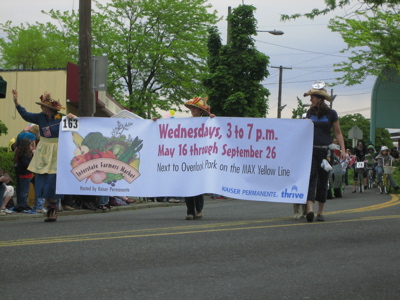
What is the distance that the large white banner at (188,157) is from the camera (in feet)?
37.7

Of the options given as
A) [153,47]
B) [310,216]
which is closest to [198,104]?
[310,216]

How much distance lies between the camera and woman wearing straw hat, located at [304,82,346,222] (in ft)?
36.3

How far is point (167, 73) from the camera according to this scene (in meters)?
51.7

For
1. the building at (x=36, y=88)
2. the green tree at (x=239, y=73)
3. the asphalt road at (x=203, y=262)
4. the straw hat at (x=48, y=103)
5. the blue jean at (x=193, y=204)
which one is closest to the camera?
the asphalt road at (x=203, y=262)

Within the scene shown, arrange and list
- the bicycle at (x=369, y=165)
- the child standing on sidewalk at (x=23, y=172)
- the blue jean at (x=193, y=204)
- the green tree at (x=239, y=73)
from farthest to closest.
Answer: the green tree at (x=239, y=73) → the bicycle at (x=369, y=165) → the child standing on sidewalk at (x=23, y=172) → the blue jean at (x=193, y=204)

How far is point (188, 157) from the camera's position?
12.1 m

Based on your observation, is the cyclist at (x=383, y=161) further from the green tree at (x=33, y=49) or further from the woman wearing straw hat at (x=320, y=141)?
the green tree at (x=33, y=49)

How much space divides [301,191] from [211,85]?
26.8 m

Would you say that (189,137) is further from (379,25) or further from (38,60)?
(38,60)

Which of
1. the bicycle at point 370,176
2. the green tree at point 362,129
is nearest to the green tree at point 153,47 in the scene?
the bicycle at point 370,176

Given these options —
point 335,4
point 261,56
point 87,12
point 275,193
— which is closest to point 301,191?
point 275,193

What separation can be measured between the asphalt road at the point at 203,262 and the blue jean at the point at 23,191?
5.31m

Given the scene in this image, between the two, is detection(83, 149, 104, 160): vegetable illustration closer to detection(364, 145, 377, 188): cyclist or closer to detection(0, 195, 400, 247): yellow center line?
detection(0, 195, 400, 247): yellow center line

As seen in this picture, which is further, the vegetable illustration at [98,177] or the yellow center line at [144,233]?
the vegetable illustration at [98,177]
